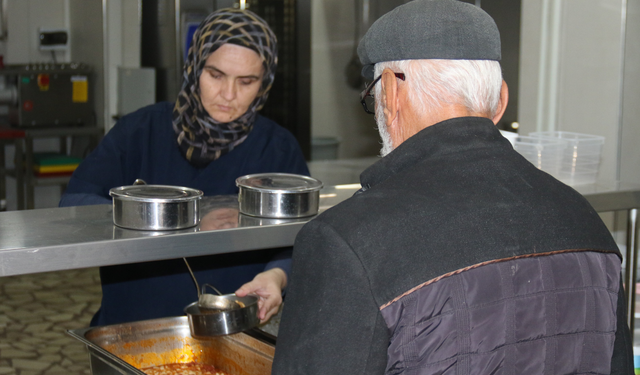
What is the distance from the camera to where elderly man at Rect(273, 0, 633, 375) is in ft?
2.63

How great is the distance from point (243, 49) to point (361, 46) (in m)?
0.76

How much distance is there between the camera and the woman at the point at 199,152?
172 cm

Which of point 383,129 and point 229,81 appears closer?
point 383,129

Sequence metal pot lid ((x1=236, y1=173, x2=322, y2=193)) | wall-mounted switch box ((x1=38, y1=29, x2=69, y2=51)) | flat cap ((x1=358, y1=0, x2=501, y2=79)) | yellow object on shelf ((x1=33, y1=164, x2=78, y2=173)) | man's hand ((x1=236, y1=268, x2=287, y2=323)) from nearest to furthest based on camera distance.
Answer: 1. flat cap ((x1=358, y1=0, x2=501, y2=79))
2. metal pot lid ((x1=236, y1=173, x2=322, y2=193))
3. man's hand ((x1=236, y1=268, x2=287, y2=323))
4. yellow object on shelf ((x1=33, y1=164, x2=78, y2=173))
5. wall-mounted switch box ((x1=38, y1=29, x2=69, y2=51))

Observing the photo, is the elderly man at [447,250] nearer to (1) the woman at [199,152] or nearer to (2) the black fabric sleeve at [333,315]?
(2) the black fabric sleeve at [333,315]

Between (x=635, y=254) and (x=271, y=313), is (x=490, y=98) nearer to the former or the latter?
(x=271, y=313)

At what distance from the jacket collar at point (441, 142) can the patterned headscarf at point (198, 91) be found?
0.94m

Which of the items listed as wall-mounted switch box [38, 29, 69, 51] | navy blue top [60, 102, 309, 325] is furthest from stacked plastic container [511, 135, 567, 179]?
wall-mounted switch box [38, 29, 69, 51]

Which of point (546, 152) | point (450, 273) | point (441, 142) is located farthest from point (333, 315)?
point (546, 152)

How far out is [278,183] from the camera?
1370mm

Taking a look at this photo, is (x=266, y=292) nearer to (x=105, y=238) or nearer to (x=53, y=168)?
(x=105, y=238)

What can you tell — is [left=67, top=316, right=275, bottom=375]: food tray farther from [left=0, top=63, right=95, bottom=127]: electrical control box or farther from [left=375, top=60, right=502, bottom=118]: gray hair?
[left=0, top=63, right=95, bottom=127]: electrical control box

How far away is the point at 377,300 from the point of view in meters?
0.79

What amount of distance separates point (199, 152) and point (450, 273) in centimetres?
109
